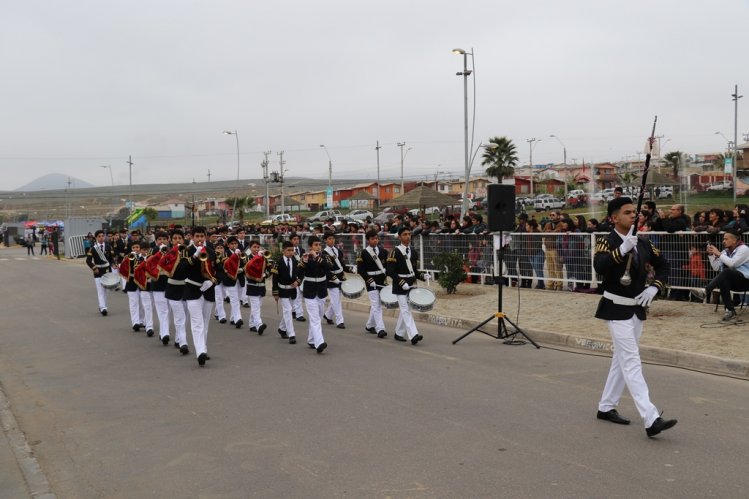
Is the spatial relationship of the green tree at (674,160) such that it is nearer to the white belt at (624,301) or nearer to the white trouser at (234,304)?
the white trouser at (234,304)

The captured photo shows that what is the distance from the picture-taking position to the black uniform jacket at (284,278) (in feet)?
39.3

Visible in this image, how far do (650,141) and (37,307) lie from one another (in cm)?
1673

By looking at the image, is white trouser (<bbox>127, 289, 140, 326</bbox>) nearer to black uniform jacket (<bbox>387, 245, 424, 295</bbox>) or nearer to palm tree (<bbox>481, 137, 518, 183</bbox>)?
black uniform jacket (<bbox>387, 245, 424, 295</bbox>)

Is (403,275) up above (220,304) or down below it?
above

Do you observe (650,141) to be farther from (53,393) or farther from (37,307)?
(37,307)

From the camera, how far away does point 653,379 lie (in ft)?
27.7

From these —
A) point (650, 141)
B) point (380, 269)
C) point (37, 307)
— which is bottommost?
point (37, 307)

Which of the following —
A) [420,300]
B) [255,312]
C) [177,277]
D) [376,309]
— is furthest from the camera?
[255,312]

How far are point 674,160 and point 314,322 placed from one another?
60646 mm

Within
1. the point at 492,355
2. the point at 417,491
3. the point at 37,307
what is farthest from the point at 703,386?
the point at 37,307

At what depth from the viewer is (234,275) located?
570 inches

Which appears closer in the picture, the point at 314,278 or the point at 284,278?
the point at 314,278

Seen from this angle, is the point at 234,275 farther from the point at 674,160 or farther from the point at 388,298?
the point at 674,160

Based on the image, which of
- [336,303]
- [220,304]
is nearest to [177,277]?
[336,303]
